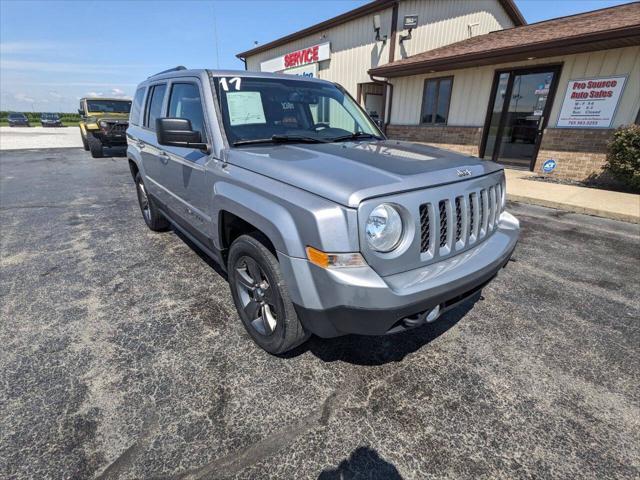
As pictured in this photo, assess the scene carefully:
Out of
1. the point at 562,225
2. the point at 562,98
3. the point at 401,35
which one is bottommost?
the point at 562,225

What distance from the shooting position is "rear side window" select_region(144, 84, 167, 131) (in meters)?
3.58

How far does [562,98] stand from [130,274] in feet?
33.6

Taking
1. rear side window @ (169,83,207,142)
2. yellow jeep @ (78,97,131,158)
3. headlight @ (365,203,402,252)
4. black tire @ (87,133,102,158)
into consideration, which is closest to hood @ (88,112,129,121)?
yellow jeep @ (78,97,131,158)

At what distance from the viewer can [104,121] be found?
1155cm

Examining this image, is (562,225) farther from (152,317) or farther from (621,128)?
(152,317)

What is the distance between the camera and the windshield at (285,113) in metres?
2.56

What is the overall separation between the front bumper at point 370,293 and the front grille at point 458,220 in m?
0.12

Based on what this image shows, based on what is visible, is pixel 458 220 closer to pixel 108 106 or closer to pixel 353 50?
pixel 353 50

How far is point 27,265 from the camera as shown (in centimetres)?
371

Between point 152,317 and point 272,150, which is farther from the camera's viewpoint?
point 152,317

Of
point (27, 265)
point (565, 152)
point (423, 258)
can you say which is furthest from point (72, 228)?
point (565, 152)

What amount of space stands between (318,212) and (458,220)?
3.20ft

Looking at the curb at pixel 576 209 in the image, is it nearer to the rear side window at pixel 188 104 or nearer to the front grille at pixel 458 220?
the front grille at pixel 458 220

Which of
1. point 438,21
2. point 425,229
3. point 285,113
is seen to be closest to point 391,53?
point 438,21
